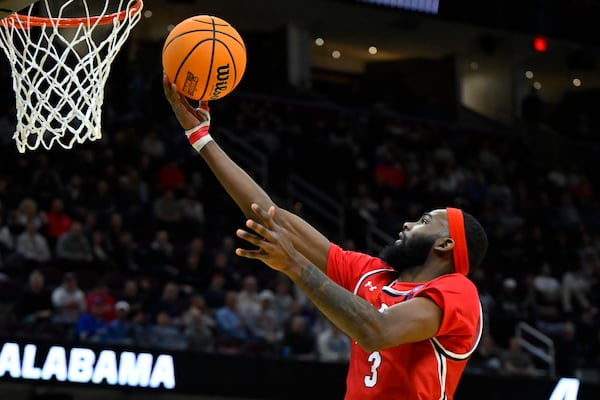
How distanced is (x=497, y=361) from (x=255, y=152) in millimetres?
5322

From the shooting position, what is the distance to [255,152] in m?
15.6

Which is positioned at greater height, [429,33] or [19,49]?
[429,33]

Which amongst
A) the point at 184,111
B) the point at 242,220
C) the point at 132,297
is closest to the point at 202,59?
the point at 184,111

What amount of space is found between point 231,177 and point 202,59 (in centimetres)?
55

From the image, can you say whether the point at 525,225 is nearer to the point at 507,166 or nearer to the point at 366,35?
the point at 507,166

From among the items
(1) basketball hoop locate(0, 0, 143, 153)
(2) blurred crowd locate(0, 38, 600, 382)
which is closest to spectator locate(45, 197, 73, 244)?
(2) blurred crowd locate(0, 38, 600, 382)

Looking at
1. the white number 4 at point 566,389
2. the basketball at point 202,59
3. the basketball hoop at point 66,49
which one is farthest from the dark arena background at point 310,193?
the basketball at point 202,59

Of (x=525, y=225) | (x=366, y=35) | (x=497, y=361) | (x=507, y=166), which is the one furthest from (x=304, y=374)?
(x=366, y=35)

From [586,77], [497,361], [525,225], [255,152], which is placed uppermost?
[586,77]

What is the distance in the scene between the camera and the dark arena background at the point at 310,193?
991 centimetres

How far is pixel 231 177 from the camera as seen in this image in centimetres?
408

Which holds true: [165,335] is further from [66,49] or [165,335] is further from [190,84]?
[190,84]

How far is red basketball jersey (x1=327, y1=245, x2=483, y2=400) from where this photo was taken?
360cm

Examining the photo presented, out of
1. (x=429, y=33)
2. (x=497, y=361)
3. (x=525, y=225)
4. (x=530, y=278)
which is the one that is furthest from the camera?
(x=429, y=33)
